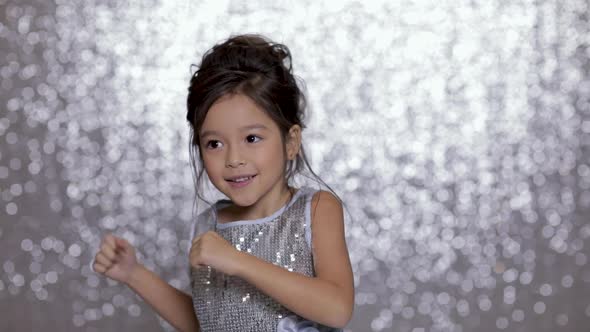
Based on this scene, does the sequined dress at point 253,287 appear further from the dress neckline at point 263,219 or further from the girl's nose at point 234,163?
the girl's nose at point 234,163

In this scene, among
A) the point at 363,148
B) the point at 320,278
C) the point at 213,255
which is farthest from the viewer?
the point at 363,148

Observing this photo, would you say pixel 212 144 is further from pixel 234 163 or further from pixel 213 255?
pixel 213 255

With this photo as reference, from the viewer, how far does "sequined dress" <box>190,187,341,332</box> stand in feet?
3.67

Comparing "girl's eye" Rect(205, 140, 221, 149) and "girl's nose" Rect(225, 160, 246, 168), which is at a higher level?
"girl's eye" Rect(205, 140, 221, 149)

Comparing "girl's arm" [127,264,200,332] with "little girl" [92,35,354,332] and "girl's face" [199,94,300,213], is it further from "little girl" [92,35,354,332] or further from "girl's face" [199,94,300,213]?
"girl's face" [199,94,300,213]

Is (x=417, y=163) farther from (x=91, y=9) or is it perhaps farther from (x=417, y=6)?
(x=91, y=9)

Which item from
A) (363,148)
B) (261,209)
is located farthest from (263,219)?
(363,148)

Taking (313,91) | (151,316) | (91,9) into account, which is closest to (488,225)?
(313,91)

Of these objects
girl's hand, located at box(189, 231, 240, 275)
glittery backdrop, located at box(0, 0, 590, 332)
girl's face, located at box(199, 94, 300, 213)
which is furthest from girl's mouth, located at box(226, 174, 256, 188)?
glittery backdrop, located at box(0, 0, 590, 332)

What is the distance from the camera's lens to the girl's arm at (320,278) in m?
1.00

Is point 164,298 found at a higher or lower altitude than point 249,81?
lower

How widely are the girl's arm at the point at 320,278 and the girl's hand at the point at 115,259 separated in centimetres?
18

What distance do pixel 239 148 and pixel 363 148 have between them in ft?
1.95

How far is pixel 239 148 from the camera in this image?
109 cm
